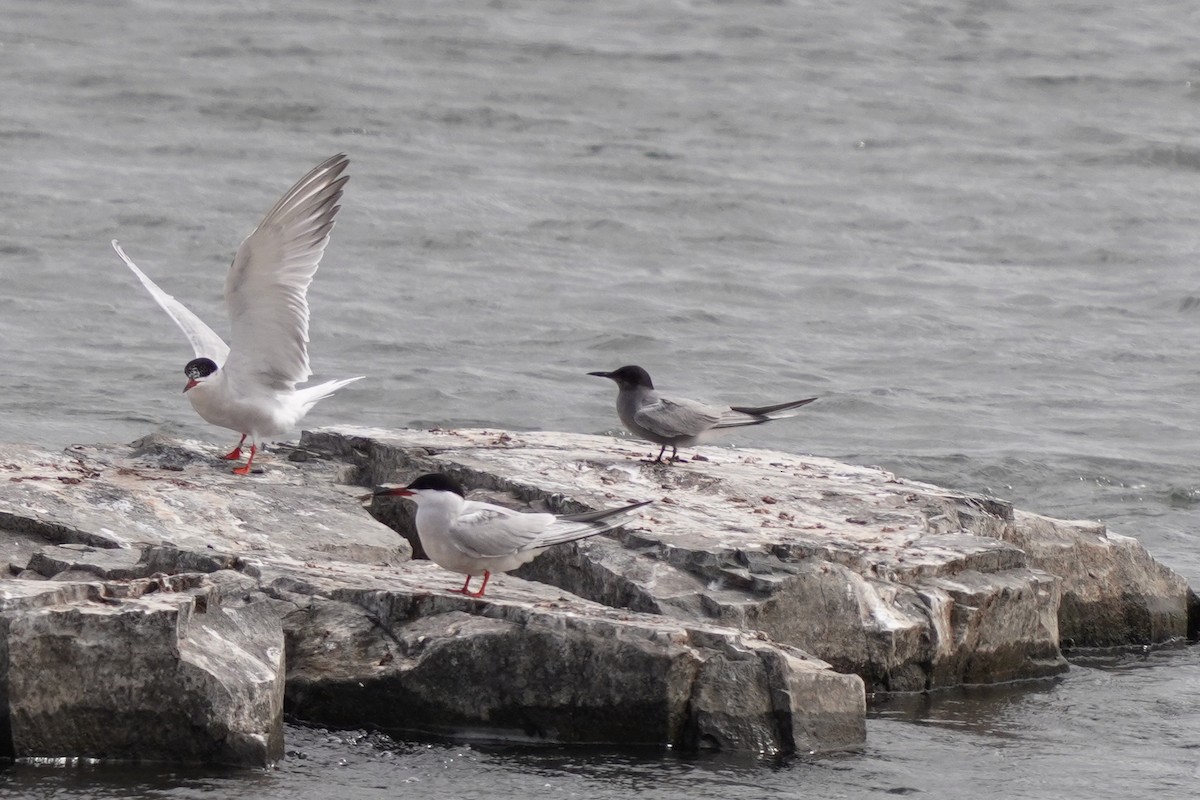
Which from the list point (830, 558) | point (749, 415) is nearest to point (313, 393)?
point (749, 415)

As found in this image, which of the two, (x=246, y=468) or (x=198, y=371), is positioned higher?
(x=198, y=371)

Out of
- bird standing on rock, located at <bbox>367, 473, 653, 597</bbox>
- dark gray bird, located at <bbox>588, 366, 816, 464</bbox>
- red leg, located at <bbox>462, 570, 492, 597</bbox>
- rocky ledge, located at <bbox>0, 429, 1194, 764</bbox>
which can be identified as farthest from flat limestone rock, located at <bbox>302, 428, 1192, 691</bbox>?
red leg, located at <bbox>462, 570, 492, 597</bbox>

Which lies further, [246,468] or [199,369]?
[199,369]

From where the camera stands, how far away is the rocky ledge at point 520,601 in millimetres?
5773

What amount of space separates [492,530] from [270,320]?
270cm

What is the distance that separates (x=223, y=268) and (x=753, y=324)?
5.29 metres

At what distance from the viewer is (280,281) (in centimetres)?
871

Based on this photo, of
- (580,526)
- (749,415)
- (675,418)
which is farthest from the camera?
(749,415)

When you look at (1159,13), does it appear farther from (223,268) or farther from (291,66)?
(223,268)

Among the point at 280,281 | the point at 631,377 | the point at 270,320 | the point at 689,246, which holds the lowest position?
the point at 631,377

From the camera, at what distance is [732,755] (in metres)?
6.14

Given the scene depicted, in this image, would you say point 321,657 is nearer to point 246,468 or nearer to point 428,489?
point 428,489

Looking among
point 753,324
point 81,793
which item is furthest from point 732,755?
point 753,324

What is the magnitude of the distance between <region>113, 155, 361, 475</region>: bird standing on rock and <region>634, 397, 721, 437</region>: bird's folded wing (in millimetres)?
1756
